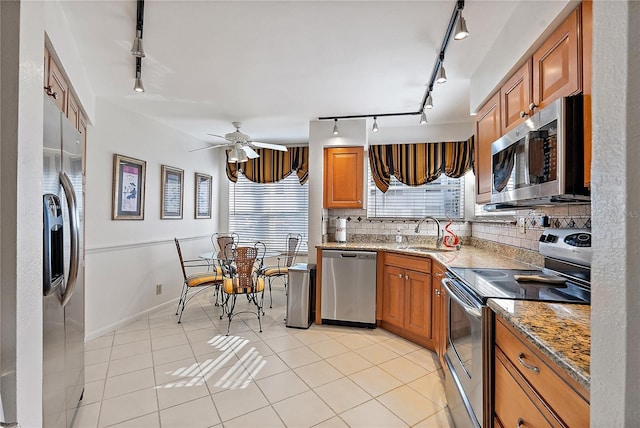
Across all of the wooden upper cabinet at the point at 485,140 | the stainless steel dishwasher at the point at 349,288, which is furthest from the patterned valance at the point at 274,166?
the wooden upper cabinet at the point at 485,140

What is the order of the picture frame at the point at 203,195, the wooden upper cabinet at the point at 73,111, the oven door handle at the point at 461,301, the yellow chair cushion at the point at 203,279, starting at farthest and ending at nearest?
the picture frame at the point at 203,195 < the yellow chair cushion at the point at 203,279 < the wooden upper cabinet at the point at 73,111 < the oven door handle at the point at 461,301

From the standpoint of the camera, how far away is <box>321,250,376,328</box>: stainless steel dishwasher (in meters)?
3.22

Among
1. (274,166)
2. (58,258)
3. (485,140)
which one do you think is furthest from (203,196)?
(485,140)

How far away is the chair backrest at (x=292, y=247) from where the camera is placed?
429 centimetres

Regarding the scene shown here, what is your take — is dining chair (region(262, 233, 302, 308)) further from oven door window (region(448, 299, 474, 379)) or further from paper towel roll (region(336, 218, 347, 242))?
oven door window (region(448, 299, 474, 379))

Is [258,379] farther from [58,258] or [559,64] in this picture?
[559,64]

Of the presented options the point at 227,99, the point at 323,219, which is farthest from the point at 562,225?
the point at 227,99

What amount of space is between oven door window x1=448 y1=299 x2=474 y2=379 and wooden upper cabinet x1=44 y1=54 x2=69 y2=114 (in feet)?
8.10

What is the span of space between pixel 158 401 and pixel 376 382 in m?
1.49

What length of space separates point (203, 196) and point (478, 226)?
3901 millimetres

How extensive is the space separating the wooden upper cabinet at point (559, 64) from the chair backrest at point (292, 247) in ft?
10.5

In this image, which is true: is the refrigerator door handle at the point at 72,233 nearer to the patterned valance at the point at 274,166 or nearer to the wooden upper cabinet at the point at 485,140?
the wooden upper cabinet at the point at 485,140

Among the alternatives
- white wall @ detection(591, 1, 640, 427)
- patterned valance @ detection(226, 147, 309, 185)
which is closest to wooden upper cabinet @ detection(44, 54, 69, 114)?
white wall @ detection(591, 1, 640, 427)

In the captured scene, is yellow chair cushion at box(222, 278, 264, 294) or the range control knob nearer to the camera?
the range control knob
